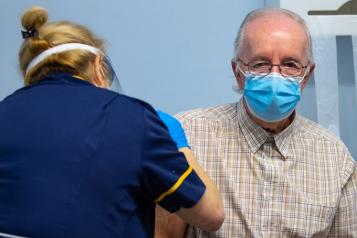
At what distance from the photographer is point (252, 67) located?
49.6 inches

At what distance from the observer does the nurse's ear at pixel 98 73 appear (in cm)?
94

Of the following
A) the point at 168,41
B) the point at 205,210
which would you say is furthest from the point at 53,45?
the point at 168,41

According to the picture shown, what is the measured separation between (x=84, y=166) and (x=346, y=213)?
0.77 m

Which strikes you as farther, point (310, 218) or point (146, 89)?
point (146, 89)

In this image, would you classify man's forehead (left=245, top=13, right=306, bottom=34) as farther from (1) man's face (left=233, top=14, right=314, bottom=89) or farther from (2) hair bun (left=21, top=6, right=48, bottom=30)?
(2) hair bun (left=21, top=6, right=48, bottom=30)

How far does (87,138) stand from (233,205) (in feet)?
1.85

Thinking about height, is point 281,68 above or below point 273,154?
above

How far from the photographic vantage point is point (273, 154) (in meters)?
1.28

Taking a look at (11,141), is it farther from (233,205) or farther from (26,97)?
(233,205)

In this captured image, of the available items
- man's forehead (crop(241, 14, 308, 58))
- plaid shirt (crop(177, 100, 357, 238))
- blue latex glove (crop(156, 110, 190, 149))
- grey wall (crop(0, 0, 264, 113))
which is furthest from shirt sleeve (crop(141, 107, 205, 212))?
grey wall (crop(0, 0, 264, 113))

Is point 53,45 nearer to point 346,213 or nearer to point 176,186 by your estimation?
point 176,186

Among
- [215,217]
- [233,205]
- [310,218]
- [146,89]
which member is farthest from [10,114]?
[146,89]

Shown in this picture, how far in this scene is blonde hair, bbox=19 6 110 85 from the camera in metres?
0.90

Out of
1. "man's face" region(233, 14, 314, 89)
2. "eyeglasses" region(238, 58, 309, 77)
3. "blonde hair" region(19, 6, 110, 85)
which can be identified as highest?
"blonde hair" region(19, 6, 110, 85)
